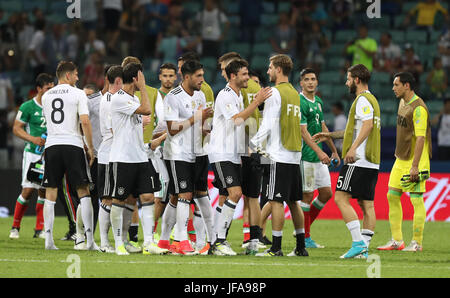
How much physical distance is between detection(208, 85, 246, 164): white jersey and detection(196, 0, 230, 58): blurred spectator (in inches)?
478

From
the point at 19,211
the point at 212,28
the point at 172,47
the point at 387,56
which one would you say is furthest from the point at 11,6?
the point at 19,211

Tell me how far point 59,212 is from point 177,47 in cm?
604

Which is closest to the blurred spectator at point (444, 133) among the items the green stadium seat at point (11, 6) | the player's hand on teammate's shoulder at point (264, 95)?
the player's hand on teammate's shoulder at point (264, 95)

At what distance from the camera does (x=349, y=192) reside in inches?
411

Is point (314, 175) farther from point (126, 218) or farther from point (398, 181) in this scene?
point (126, 218)

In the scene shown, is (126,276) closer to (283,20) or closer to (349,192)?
(349,192)

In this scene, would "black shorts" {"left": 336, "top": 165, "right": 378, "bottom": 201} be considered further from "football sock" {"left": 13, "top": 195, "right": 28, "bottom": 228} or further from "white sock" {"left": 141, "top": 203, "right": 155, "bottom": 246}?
"football sock" {"left": 13, "top": 195, "right": 28, "bottom": 228}

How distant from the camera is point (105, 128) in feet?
35.1

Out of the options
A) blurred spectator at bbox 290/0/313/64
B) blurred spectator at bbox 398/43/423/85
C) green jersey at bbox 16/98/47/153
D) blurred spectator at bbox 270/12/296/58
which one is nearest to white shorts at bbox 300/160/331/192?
green jersey at bbox 16/98/47/153

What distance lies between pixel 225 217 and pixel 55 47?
1321 cm

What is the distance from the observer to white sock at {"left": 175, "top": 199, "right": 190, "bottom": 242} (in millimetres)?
10406

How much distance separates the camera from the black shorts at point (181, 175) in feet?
34.2

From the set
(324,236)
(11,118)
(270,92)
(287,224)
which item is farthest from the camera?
(11,118)

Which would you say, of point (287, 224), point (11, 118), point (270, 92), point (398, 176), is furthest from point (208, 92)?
point (11, 118)
